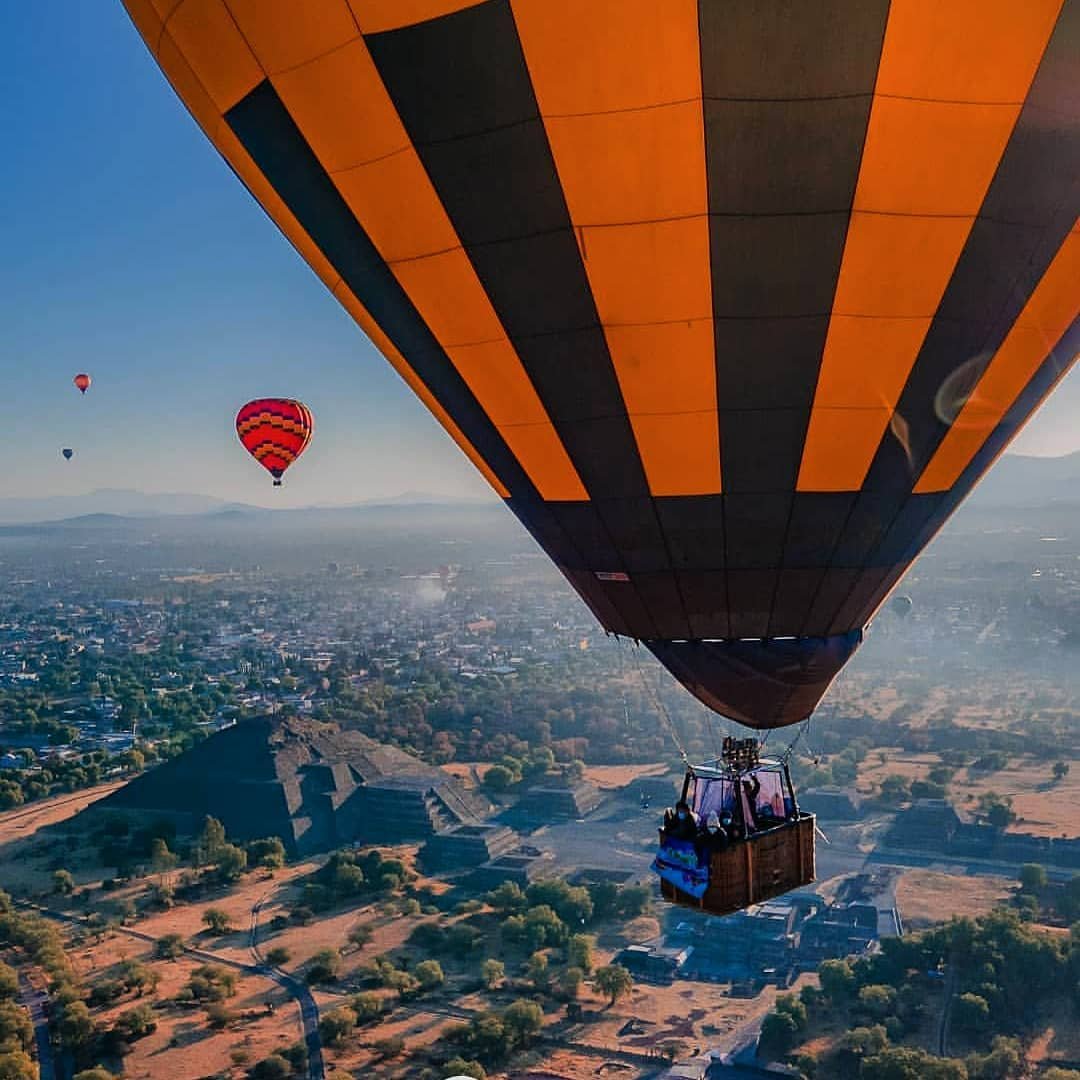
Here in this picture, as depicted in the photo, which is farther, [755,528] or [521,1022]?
[521,1022]

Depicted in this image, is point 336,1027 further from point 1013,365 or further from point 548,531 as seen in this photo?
point 1013,365

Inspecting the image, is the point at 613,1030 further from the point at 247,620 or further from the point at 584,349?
the point at 247,620

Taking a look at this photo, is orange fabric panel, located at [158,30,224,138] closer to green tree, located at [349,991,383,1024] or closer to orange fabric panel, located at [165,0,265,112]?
orange fabric panel, located at [165,0,265,112]

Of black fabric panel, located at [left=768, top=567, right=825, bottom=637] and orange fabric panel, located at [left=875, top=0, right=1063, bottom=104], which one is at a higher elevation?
orange fabric panel, located at [left=875, top=0, right=1063, bottom=104]

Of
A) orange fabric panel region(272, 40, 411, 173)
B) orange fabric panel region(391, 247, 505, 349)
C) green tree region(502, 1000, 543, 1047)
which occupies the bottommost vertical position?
green tree region(502, 1000, 543, 1047)

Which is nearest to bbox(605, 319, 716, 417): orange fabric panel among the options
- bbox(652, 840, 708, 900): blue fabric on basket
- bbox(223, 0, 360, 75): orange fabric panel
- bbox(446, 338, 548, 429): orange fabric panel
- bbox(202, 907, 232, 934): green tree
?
bbox(446, 338, 548, 429): orange fabric panel

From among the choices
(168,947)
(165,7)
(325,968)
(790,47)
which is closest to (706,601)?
(790,47)
